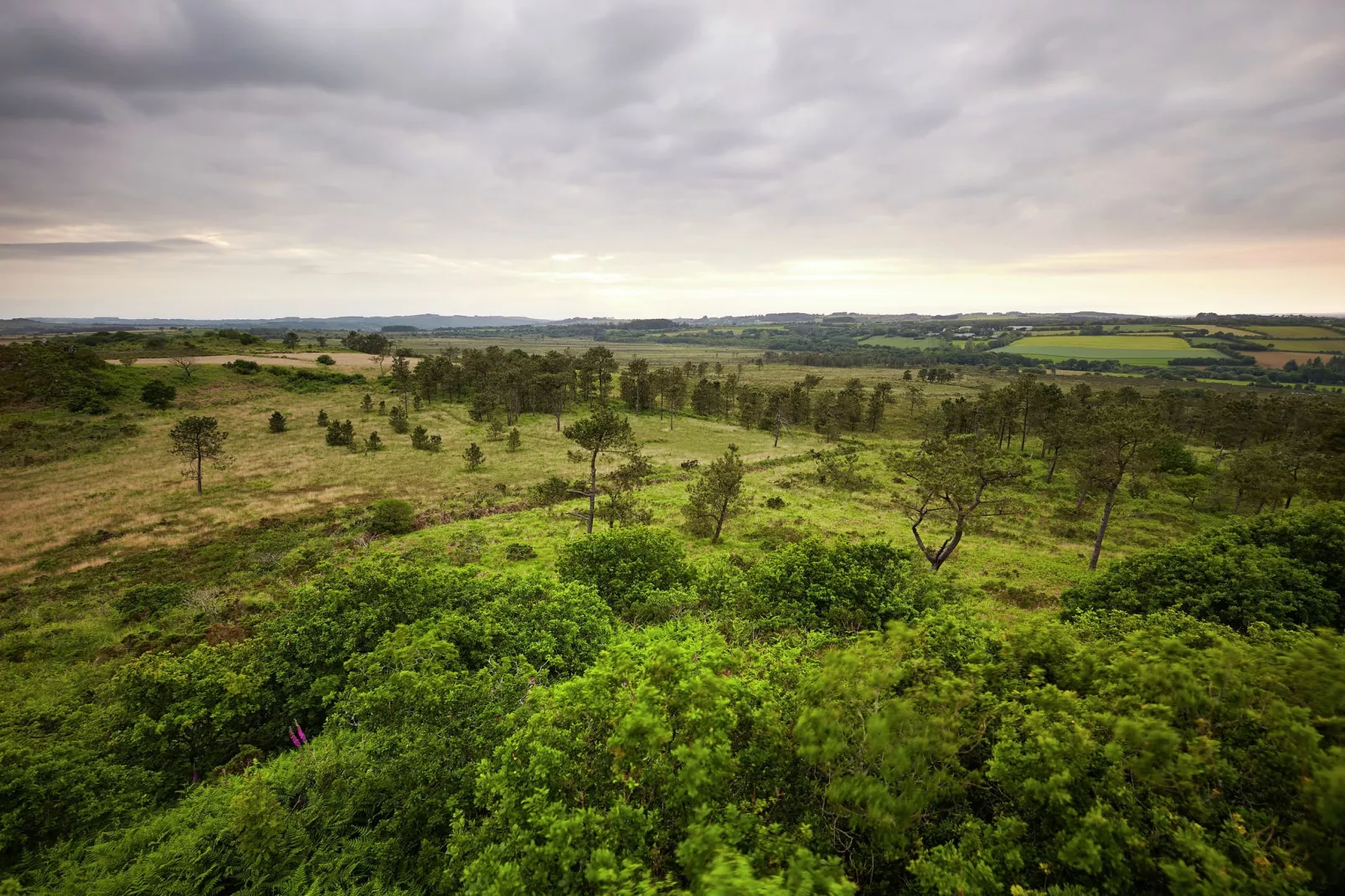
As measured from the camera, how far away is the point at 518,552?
30.3 m

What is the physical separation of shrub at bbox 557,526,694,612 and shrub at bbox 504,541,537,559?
6946 millimetres

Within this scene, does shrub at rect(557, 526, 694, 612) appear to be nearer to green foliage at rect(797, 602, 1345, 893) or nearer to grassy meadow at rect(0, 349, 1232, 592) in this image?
grassy meadow at rect(0, 349, 1232, 592)

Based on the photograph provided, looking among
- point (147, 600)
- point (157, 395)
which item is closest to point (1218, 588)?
point (147, 600)

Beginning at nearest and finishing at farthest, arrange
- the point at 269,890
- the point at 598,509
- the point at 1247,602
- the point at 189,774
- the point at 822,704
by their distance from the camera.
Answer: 1. the point at 822,704
2. the point at 269,890
3. the point at 189,774
4. the point at 1247,602
5. the point at 598,509

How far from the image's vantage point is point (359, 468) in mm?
51062

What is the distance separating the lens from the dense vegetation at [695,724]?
663 centimetres

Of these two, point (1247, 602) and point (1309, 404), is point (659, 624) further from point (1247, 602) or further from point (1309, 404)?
point (1309, 404)

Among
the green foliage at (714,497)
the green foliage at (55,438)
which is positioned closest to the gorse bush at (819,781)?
the green foliage at (714,497)

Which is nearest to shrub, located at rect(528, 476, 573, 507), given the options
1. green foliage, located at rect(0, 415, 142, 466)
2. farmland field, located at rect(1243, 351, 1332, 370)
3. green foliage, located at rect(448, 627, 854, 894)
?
green foliage, located at rect(448, 627, 854, 894)

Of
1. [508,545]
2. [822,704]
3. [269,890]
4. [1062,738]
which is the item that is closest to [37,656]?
[508,545]

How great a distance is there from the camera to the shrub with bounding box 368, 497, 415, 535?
3416cm

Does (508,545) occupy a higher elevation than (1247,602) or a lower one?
lower

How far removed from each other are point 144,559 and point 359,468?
2161 centimetres

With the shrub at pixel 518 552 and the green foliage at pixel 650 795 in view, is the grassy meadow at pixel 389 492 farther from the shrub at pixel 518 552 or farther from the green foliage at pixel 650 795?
the green foliage at pixel 650 795
